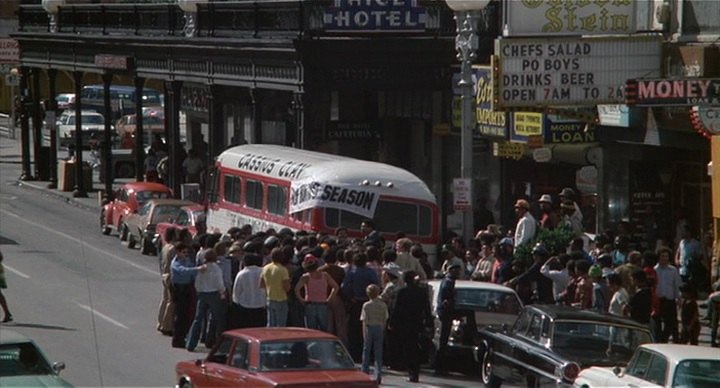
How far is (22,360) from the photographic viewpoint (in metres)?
16.5

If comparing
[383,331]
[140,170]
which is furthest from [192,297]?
[140,170]

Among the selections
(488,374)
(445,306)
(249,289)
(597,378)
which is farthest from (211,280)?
(597,378)

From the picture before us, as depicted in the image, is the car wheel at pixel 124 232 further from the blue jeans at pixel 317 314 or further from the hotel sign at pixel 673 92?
the hotel sign at pixel 673 92

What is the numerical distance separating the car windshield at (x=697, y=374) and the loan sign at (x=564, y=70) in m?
10.8

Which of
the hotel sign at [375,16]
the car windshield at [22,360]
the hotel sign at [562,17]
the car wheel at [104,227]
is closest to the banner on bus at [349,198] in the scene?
the hotel sign at [562,17]

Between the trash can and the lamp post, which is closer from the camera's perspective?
the lamp post

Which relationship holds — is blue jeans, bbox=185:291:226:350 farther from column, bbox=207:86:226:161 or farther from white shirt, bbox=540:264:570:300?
column, bbox=207:86:226:161

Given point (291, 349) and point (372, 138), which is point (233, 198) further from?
point (291, 349)

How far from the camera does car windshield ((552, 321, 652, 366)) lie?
59.9 feet

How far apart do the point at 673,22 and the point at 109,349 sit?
11.0m

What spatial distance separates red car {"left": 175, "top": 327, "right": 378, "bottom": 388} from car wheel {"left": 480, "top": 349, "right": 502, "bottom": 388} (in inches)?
148

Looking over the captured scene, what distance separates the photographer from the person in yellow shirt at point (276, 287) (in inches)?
849

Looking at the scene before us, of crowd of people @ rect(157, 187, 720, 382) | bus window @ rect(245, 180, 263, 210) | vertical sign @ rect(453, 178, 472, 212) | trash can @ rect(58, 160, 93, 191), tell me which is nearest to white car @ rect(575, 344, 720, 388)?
crowd of people @ rect(157, 187, 720, 382)

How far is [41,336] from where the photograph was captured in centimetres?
2398
